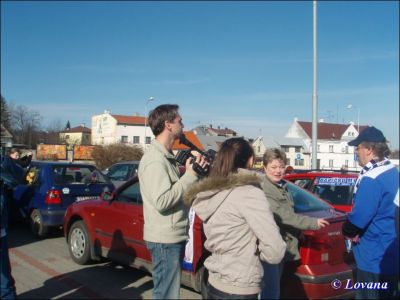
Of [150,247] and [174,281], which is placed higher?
[150,247]

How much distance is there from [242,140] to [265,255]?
80cm

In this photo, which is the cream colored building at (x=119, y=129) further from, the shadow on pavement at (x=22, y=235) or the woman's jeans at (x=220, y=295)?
the woman's jeans at (x=220, y=295)

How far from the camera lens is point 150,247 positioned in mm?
3258

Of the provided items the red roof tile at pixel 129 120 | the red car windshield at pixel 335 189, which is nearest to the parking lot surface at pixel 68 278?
the red car windshield at pixel 335 189

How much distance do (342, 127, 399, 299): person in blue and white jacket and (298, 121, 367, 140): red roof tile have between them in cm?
7458

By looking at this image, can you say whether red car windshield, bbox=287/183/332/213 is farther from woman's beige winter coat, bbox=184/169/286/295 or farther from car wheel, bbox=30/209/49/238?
car wheel, bbox=30/209/49/238

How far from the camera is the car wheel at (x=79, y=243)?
21.4 ft

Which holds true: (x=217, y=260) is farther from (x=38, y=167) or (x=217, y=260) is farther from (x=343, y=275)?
(x=38, y=167)

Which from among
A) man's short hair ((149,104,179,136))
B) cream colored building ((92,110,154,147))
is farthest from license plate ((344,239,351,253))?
cream colored building ((92,110,154,147))

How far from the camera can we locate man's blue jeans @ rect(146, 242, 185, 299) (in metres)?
3.18

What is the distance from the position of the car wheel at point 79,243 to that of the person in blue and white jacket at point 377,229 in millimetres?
4458

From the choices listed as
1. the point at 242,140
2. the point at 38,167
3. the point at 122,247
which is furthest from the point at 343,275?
the point at 38,167

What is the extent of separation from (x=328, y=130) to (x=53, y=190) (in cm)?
7572

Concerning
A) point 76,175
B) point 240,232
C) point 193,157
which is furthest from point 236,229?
point 76,175
